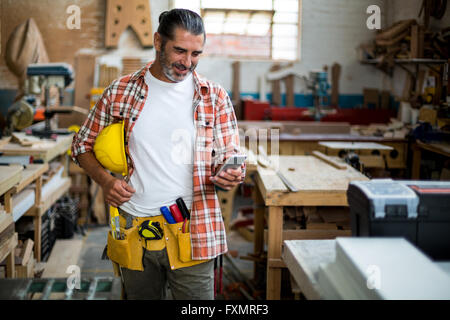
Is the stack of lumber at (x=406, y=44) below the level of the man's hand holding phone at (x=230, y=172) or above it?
above

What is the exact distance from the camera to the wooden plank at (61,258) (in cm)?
321

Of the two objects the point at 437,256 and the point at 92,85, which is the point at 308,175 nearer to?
the point at 437,256

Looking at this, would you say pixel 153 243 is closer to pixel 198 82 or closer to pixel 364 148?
pixel 198 82

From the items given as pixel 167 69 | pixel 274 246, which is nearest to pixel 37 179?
pixel 274 246

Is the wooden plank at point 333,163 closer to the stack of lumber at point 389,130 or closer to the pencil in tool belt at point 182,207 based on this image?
the pencil in tool belt at point 182,207

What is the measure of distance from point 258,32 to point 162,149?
4.75 m

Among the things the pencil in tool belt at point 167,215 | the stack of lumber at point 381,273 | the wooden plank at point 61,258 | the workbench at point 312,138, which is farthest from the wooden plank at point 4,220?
the workbench at point 312,138

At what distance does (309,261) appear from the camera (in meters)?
1.29

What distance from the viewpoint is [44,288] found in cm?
148

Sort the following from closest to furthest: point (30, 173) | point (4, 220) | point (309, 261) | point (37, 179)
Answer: point (309, 261)
point (4, 220)
point (30, 173)
point (37, 179)

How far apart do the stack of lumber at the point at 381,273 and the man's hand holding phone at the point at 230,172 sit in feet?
1.95

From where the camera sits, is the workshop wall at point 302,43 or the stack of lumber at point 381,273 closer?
the stack of lumber at point 381,273

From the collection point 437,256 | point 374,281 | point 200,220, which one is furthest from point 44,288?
point 437,256

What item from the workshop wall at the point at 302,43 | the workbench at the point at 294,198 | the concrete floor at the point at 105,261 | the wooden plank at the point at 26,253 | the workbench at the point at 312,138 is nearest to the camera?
the workbench at the point at 294,198
